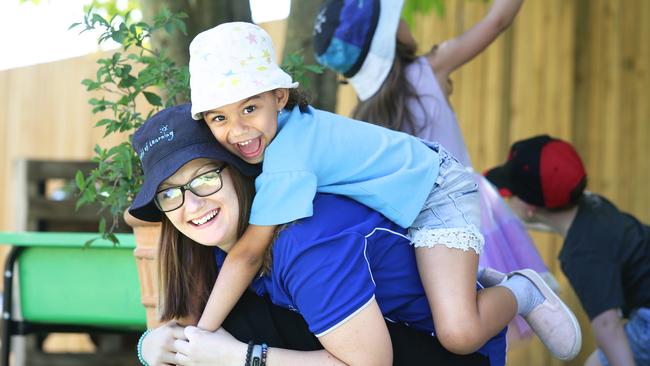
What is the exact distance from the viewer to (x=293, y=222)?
7.29ft

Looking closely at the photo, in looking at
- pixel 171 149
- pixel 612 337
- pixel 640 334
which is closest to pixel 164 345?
pixel 171 149

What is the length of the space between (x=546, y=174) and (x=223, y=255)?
1.51 m

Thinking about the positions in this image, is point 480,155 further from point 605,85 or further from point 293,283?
point 293,283

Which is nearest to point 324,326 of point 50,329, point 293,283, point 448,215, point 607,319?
point 293,283

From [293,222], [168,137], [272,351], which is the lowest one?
[272,351]

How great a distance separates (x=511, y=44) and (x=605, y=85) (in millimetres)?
611

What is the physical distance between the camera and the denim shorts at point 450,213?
8.17 ft

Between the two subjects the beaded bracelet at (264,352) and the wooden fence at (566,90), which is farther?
the wooden fence at (566,90)

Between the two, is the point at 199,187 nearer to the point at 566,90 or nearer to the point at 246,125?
the point at 246,125

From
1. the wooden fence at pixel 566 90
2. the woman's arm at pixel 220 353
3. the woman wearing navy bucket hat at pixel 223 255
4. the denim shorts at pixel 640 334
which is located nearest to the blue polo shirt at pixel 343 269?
the woman wearing navy bucket hat at pixel 223 255

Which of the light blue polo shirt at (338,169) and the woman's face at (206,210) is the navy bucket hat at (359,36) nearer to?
the light blue polo shirt at (338,169)

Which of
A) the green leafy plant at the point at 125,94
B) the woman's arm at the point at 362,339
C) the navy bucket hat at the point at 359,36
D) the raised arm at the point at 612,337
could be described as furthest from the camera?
the navy bucket hat at the point at 359,36

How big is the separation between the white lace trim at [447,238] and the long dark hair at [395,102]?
3.40 ft

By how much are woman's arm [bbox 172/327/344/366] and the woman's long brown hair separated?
10 centimetres
